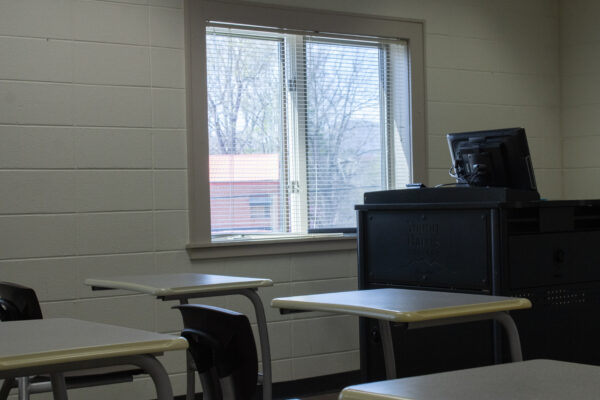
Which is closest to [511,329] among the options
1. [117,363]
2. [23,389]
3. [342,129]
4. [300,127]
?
[117,363]

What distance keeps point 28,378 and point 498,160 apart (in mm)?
2043

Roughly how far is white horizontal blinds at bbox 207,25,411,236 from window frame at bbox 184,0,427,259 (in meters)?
0.07

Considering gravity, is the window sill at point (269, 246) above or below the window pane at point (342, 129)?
below

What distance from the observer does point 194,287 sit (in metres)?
2.30

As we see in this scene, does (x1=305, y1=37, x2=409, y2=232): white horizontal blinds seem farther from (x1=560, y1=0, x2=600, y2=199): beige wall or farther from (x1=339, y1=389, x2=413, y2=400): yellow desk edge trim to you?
(x1=339, y1=389, x2=413, y2=400): yellow desk edge trim

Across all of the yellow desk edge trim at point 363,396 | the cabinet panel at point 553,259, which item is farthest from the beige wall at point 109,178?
the yellow desk edge trim at point 363,396

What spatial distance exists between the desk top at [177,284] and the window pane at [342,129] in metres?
1.79

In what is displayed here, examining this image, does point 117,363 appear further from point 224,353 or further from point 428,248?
point 428,248

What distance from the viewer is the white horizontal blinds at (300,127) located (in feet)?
13.3

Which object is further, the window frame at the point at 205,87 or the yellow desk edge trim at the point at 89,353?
the window frame at the point at 205,87

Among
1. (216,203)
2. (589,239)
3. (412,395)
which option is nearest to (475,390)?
(412,395)

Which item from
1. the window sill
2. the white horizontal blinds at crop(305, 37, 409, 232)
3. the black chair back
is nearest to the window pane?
the white horizontal blinds at crop(305, 37, 409, 232)

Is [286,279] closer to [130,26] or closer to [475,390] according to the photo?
[130,26]

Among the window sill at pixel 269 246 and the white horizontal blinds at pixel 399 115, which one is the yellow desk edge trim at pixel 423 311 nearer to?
the window sill at pixel 269 246
